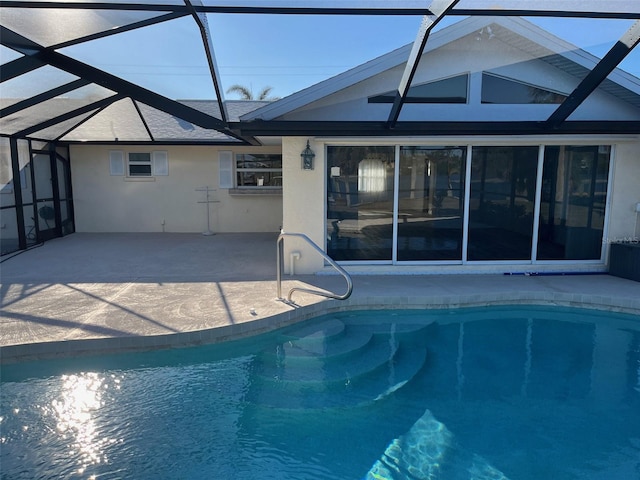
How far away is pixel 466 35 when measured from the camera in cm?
772

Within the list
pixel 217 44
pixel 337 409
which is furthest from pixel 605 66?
pixel 217 44

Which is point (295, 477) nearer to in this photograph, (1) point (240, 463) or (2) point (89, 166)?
(1) point (240, 463)

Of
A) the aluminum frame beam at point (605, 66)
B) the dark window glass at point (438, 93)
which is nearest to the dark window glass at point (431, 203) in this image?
the dark window glass at point (438, 93)

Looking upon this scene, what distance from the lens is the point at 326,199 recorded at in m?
8.78

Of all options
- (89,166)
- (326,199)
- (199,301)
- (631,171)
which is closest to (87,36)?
(199,301)

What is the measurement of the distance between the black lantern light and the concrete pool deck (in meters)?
2.20

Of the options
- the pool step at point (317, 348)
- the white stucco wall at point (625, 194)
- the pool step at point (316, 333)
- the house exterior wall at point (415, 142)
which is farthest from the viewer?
the white stucco wall at point (625, 194)

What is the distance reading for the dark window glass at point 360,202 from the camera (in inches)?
343

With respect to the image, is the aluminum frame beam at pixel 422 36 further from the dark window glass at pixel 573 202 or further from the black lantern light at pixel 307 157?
the dark window glass at pixel 573 202

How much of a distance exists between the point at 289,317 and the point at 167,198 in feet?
30.2

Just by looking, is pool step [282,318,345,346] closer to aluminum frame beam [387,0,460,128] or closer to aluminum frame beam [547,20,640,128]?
aluminum frame beam [387,0,460,128]

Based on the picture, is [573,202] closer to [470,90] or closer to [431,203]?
[431,203]

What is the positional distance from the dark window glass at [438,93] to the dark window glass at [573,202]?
235 centimetres

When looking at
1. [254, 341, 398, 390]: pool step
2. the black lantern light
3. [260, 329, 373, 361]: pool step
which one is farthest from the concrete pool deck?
the black lantern light
